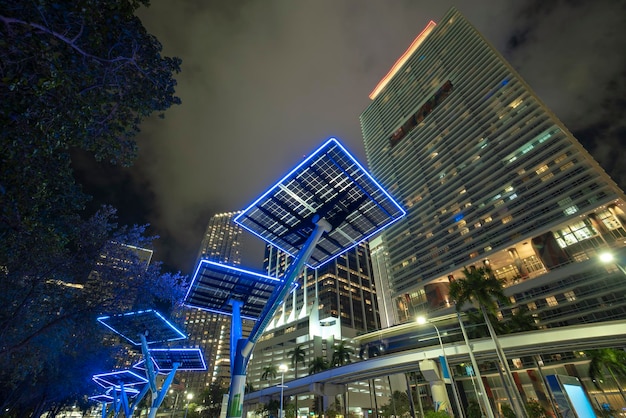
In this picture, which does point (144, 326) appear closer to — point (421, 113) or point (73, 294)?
point (73, 294)

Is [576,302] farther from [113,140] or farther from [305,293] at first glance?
[305,293]

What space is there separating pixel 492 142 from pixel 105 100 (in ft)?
317

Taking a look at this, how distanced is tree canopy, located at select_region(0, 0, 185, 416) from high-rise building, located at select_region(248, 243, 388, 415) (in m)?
88.7

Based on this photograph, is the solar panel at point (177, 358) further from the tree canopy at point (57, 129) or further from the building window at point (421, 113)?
the building window at point (421, 113)

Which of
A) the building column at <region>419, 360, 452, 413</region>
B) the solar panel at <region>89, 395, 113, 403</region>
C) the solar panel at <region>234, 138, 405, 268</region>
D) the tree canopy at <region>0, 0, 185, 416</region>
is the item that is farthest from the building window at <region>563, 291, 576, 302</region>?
the solar panel at <region>89, 395, 113, 403</region>

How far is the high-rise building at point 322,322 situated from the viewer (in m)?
99.4

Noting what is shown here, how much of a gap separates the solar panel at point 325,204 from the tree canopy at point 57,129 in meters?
10.4

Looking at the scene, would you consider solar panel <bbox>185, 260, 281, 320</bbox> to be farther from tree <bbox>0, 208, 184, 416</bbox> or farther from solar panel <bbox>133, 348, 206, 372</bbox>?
solar panel <bbox>133, 348, 206, 372</bbox>

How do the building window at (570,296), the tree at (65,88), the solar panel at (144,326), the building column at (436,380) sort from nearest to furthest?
1. the tree at (65,88)
2. the solar panel at (144,326)
3. the building column at (436,380)
4. the building window at (570,296)

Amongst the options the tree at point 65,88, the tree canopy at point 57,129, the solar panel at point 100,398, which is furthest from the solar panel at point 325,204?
the solar panel at point 100,398

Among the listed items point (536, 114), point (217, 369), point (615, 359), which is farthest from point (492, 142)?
point (217, 369)

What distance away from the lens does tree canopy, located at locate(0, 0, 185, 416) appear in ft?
23.3

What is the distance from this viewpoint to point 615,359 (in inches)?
1485

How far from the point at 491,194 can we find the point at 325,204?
242ft
